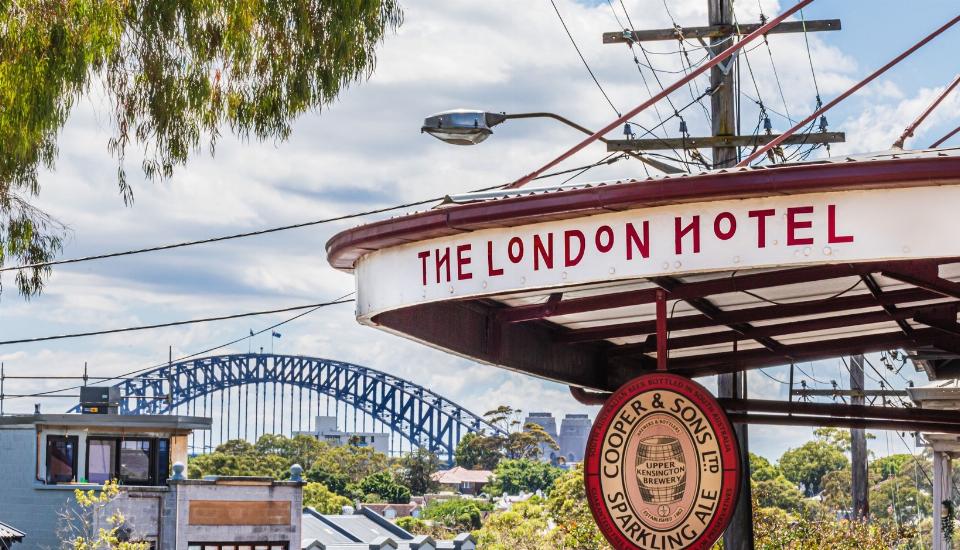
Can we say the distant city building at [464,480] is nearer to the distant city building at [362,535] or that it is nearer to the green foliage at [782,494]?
the green foliage at [782,494]

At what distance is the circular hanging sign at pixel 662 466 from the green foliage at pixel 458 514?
93.5 meters

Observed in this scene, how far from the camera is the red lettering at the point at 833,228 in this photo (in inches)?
257

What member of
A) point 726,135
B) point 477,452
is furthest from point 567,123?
point 477,452

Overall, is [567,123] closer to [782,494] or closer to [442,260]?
[442,260]

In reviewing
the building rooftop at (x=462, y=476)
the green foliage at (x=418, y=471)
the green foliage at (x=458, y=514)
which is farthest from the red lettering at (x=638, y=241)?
the building rooftop at (x=462, y=476)

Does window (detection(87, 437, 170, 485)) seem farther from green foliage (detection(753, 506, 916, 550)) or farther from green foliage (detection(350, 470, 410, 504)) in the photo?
green foliage (detection(350, 470, 410, 504))

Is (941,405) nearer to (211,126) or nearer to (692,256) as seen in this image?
(211,126)

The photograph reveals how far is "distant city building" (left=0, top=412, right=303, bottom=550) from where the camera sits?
3950 cm

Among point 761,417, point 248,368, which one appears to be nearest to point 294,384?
point 248,368

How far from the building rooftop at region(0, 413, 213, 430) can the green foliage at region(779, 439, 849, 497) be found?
102 meters

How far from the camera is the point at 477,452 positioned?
182 meters

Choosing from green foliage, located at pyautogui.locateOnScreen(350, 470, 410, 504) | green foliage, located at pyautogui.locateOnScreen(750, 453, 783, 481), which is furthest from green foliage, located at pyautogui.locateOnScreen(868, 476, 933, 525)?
green foliage, located at pyautogui.locateOnScreen(350, 470, 410, 504)

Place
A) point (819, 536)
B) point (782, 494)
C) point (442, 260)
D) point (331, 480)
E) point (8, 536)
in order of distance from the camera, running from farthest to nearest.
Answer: point (331, 480) → point (782, 494) → point (8, 536) → point (819, 536) → point (442, 260)

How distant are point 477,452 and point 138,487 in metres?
143
